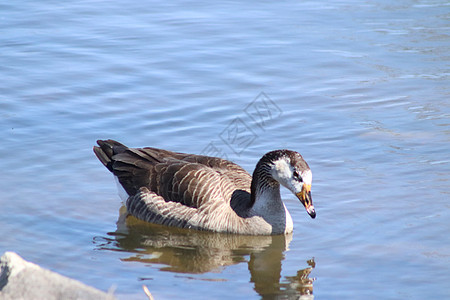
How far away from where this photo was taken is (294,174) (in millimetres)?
9477

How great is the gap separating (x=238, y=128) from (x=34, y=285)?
24.8 ft

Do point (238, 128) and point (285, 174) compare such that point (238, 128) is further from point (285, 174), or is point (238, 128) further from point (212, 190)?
point (285, 174)

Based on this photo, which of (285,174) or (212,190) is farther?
(212,190)

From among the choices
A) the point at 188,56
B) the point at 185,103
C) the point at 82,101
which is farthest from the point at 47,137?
the point at 188,56

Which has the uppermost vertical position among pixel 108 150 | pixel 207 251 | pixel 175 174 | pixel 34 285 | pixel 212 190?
pixel 34 285

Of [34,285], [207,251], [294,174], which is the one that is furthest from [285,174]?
[34,285]

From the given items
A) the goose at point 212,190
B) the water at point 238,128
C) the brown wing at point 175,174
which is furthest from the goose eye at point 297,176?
the brown wing at point 175,174

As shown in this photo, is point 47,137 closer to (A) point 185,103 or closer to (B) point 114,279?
(A) point 185,103

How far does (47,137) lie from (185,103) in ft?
8.86

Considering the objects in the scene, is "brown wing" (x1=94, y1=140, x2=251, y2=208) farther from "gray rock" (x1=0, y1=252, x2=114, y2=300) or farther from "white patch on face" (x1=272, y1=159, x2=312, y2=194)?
"gray rock" (x1=0, y1=252, x2=114, y2=300)

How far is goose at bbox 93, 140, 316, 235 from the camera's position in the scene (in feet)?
31.8

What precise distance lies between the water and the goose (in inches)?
8.9

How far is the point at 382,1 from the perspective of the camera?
1972cm

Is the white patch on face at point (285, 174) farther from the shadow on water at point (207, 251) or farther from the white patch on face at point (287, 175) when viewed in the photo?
the shadow on water at point (207, 251)
